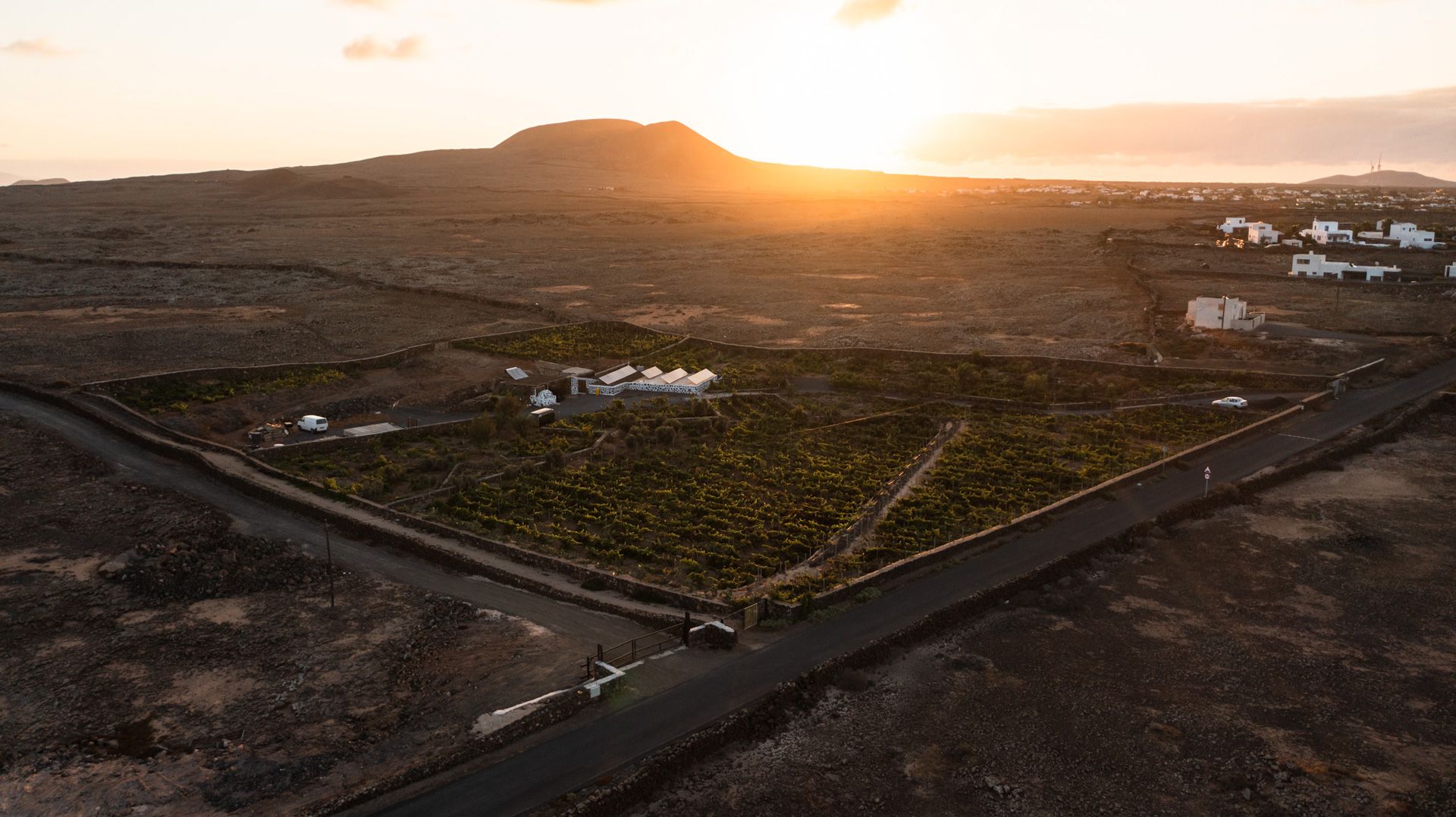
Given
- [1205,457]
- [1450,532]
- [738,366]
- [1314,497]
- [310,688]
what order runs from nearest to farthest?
1. [310,688]
2. [1450,532]
3. [1314,497]
4. [1205,457]
5. [738,366]

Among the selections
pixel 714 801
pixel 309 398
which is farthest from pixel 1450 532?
pixel 309 398

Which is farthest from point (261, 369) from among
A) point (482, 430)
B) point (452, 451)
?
point (452, 451)

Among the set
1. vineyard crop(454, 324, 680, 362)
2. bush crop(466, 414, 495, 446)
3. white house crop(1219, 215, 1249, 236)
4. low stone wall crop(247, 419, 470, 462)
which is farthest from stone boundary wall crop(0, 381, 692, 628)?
white house crop(1219, 215, 1249, 236)

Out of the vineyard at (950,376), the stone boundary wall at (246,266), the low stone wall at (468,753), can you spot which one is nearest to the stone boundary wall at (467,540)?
the low stone wall at (468,753)

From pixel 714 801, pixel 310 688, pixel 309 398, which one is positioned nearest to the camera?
pixel 714 801

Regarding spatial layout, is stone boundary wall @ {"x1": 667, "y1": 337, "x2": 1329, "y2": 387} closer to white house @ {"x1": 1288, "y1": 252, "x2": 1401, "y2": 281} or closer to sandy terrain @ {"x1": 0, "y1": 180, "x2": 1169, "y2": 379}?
sandy terrain @ {"x1": 0, "y1": 180, "x2": 1169, "y2": 379}

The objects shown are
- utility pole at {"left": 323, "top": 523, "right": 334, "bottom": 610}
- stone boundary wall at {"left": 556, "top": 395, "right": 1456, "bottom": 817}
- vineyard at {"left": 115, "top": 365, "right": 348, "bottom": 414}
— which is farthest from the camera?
vineyard at {"left": 115, "top": 365, "right": 348, "bottom": 414}

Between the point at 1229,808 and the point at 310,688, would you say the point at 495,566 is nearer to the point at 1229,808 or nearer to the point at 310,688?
the point at 310,688
